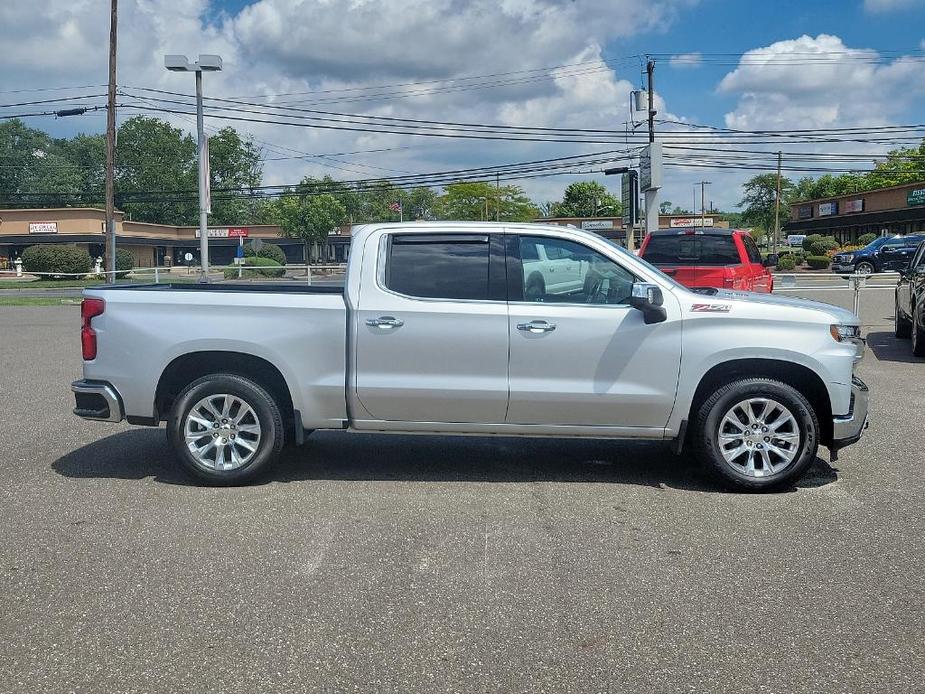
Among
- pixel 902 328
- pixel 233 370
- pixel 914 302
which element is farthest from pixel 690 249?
pixel 233 370

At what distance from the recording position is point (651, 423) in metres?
6.22

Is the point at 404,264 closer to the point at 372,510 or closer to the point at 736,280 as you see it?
the point at 372,510

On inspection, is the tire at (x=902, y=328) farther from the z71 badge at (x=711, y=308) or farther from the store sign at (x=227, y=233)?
the store sign at (x=227, y=233)

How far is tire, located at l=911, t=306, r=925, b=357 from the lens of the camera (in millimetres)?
12805

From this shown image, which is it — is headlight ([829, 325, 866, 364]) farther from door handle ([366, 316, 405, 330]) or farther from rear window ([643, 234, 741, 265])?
rear window ([643, 234, 741, 265])

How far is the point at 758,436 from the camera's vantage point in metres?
6.16

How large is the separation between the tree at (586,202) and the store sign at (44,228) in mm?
66294

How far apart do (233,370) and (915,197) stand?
58.1 metres

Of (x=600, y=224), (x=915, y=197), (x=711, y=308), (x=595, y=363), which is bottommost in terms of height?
(x=595, y=363)

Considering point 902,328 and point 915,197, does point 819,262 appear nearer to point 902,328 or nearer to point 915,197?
point 915,197

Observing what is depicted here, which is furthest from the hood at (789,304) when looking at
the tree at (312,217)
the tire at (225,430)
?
the tree at (312,217)

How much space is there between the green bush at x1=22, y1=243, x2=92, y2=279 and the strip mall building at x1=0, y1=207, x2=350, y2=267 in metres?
12.2

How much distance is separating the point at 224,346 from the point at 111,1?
3043 centimetres

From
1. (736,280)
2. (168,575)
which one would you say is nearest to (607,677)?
(168,575)
